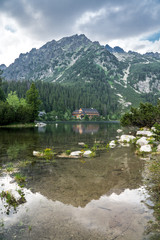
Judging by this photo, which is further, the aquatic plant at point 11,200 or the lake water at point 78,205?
the aquatic plant at point 11,200

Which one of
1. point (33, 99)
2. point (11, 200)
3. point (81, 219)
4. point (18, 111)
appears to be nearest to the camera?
point (81, 219)

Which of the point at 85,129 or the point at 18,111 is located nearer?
the point at 85,129

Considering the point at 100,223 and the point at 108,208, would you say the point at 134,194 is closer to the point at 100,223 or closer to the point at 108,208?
the point at 108,208

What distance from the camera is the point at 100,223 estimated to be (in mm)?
6047

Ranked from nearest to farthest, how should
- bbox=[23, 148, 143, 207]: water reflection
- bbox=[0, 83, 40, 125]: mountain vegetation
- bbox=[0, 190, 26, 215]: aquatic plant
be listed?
bbox=[0, 190, 26, 215]: aquatic plant, bbox=[23, 148, 143, 207]: water reflection, bbox=[0, 83, 40, 125]: mountain vegetation

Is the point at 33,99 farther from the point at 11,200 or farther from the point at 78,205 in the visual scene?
the point at 78,205

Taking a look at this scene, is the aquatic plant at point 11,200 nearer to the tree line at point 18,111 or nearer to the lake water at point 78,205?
the lake water at point 78,205

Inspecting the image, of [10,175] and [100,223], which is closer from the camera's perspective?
[100,223]

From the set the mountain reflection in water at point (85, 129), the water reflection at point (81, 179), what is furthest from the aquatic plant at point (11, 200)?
the mountain reflection in water at point (85, 129)

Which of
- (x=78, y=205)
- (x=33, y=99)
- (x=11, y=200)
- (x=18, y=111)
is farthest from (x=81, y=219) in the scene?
(x=33, y=99)

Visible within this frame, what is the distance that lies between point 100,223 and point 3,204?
15.2ft

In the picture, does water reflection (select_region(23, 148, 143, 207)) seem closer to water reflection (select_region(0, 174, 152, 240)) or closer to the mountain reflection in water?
water reflection (select_region(0, 174, 152, 240))

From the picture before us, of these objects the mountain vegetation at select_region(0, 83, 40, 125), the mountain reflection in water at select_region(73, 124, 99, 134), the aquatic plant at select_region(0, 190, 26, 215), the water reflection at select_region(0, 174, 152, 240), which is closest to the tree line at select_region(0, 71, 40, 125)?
the mountain vegetation at select_region(0, 83, 40, 125)

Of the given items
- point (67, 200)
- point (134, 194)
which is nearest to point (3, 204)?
point (67, 200)
